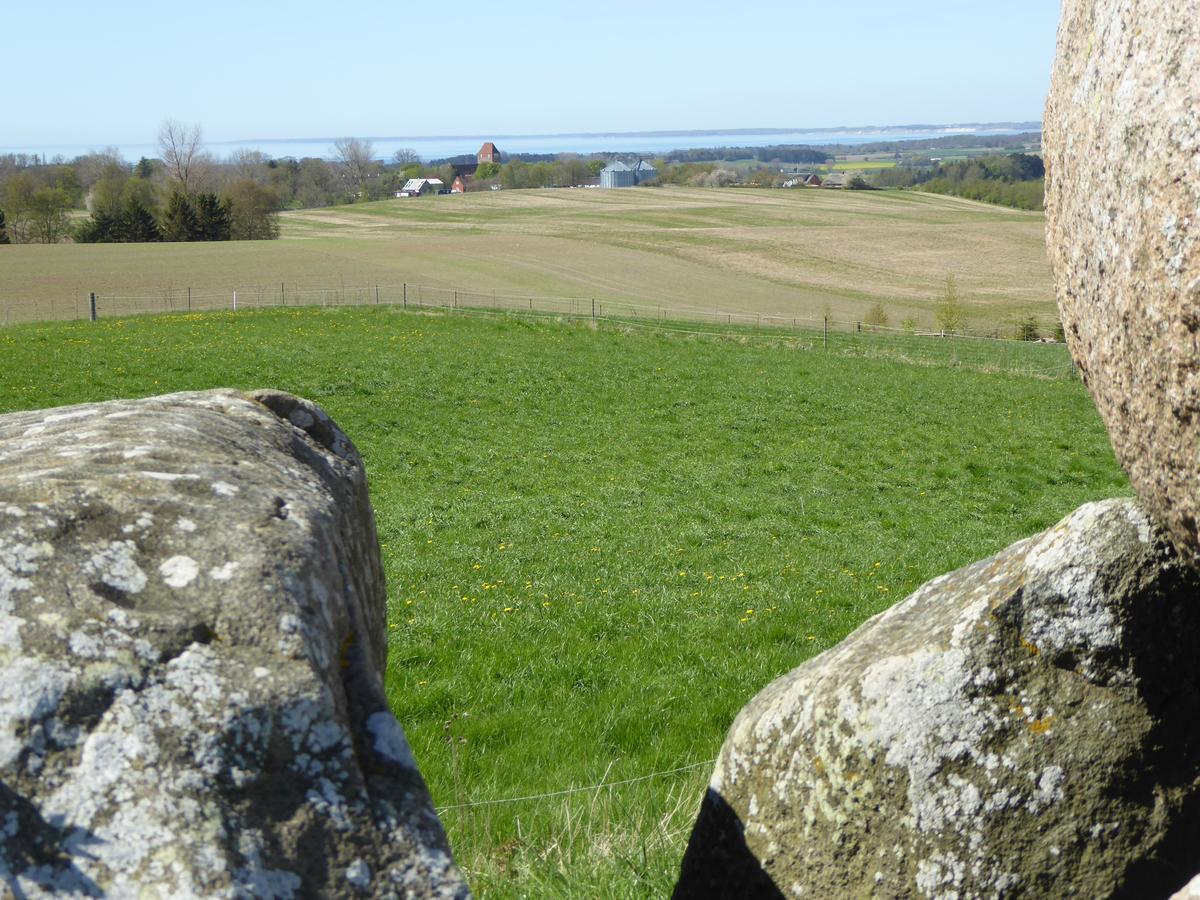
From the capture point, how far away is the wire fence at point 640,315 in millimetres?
36938

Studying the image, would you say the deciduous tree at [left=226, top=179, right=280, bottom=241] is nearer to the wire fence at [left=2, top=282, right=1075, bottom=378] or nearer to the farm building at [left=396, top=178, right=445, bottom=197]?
the wire fence at [left=2, top=282, right=1075, bottom=378]

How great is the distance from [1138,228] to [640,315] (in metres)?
46.1

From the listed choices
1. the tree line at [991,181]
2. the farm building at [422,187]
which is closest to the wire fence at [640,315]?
the tree line at [991,181]

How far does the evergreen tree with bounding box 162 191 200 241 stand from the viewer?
78000 mm

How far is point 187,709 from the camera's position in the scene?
2.05 m

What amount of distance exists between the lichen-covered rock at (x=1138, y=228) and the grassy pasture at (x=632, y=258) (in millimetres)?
42202

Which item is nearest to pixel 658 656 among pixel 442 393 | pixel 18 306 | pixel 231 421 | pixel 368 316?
pixel 231 421

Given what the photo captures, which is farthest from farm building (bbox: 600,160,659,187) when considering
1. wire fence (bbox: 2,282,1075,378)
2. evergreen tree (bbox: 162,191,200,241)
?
wire fence (bbox: 2,282,1075,378)

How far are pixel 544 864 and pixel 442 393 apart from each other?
20.8m

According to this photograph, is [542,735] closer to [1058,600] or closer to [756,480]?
[1058,600]

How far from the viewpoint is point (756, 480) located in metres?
18.2

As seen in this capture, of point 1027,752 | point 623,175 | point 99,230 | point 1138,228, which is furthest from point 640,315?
point 623,175

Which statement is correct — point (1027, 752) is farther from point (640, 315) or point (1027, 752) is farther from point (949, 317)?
point (949, 317)

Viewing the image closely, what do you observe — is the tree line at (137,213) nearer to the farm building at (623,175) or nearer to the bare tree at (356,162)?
the bare tree at (356,162)
